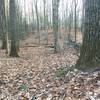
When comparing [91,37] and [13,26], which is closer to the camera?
[91,37]

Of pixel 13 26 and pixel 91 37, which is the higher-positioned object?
pixel 13 26

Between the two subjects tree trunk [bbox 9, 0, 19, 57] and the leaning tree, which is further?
tree trunk [bbox 9, 0, 19, 57]

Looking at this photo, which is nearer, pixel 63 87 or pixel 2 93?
pixel 63 87

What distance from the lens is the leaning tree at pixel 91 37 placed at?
4984 mm

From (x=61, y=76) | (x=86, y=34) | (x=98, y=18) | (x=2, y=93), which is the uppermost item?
(x=98, y=18)

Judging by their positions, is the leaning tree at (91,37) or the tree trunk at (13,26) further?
the tree trunk at (13,26)

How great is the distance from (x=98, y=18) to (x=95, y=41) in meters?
0.51

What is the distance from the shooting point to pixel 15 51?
13.6m

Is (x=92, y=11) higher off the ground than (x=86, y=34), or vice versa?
(x=92, y=11)

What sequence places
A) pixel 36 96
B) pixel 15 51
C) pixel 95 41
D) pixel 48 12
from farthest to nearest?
pixel 48 12 → pixel 15 51 → pixel 95 41 → pixel 36 96

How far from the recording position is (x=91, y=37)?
510 cm

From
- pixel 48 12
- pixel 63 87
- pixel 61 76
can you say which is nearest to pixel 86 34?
pixel 61 76

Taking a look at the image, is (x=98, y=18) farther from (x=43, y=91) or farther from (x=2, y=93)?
(x=2, y=93)

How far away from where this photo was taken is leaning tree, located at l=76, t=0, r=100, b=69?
498 centimetres
